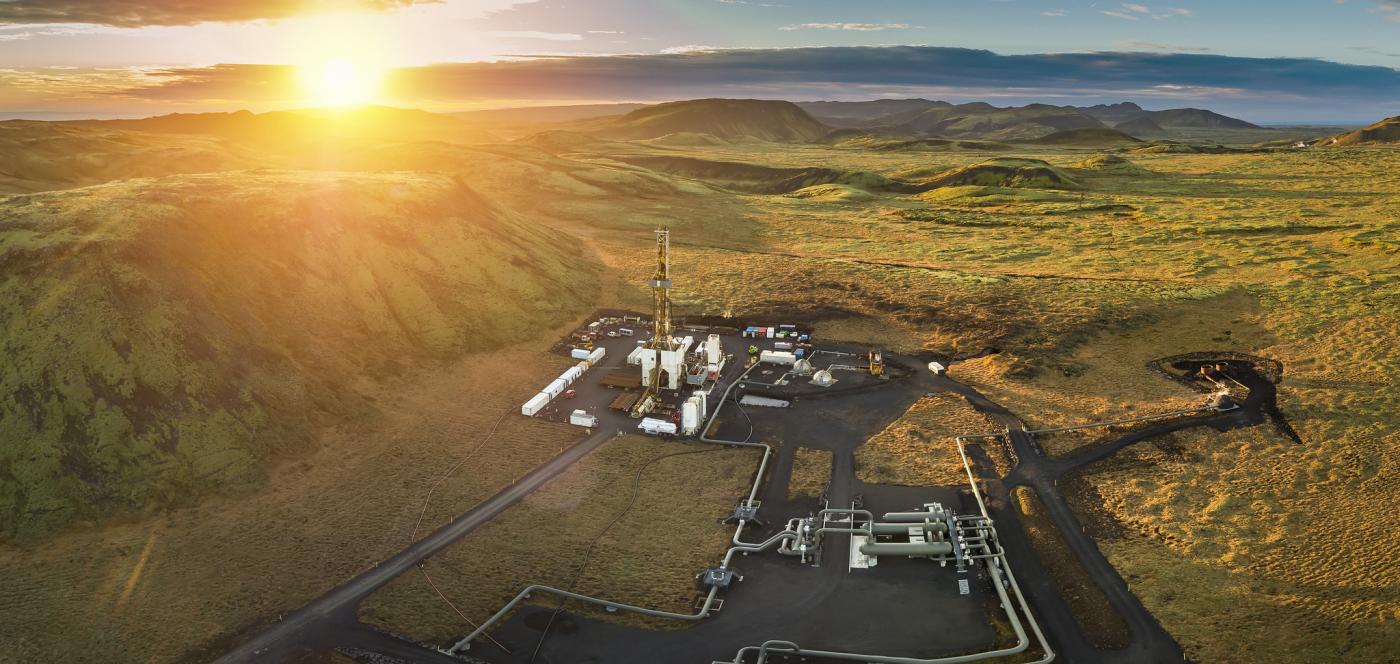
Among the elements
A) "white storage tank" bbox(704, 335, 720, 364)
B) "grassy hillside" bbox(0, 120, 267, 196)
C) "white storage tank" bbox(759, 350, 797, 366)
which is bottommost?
"white storage tank" bbox(759, 350, 797, 366)

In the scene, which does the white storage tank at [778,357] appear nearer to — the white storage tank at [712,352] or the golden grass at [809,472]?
the white storage tank at [712,352]

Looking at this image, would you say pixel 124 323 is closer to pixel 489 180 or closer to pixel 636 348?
pixel 636 348

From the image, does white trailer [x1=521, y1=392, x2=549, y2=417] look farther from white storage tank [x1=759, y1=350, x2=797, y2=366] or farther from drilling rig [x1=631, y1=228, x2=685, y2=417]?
white storage tank [x1=759, y1=350, x2=797, y2=366]

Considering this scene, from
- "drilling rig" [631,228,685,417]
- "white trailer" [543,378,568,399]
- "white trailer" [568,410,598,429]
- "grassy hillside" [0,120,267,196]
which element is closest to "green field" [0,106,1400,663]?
"white trailer" [568,410,598,429]

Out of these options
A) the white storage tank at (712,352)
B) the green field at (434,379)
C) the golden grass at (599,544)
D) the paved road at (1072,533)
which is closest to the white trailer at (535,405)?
the green field at (434,379)

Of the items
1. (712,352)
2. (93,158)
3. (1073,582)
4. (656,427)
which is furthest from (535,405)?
(93,158)

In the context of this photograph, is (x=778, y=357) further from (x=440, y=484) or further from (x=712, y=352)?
(x=440, y=484)

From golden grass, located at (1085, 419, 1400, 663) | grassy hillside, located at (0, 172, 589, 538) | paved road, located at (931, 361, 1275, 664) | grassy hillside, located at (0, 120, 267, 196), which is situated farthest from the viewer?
grassy hillside, located at (0, 120, 267, 196)
